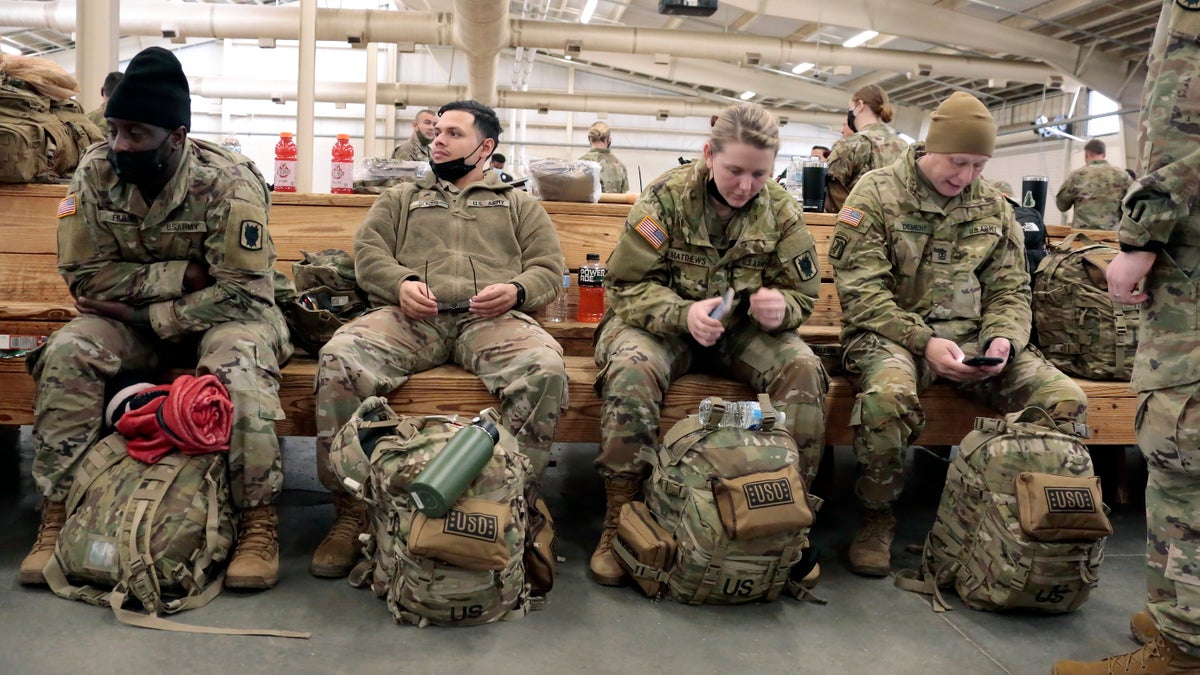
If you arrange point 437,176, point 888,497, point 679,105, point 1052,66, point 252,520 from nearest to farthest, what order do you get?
point 252,520 → point 888,497 → point 437,176 → point 1052,66 → point 679,105

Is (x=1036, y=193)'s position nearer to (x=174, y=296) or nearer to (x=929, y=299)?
(x=929, y=299)

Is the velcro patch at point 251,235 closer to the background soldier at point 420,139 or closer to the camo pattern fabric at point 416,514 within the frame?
the camo pattern fabric at point 416,514

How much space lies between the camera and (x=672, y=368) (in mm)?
2824

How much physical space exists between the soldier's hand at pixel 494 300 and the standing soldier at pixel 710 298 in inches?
12.2

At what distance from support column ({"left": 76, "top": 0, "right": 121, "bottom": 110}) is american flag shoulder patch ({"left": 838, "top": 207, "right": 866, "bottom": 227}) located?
4.15 metres

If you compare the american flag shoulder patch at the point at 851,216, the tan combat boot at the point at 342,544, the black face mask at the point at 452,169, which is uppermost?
the black face mask at the point at 452,169

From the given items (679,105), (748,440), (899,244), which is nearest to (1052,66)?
(679,105)

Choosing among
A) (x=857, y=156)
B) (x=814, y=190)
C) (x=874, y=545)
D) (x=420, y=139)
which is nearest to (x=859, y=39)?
(x=420, y=139)

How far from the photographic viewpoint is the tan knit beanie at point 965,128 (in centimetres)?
285

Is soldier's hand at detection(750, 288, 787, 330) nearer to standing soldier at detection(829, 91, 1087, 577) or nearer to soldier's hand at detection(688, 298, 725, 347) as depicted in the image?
soldier's hand at detection(688, 298, 725, 347)

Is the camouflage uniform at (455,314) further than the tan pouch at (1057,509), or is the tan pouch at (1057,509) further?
the camouflage uniform at (455,314)

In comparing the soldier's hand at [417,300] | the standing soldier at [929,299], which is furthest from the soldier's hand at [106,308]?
the standing soldier at [929,299]

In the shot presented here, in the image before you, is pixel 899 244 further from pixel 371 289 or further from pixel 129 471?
pixel 129 471

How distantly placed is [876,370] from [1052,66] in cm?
1035
